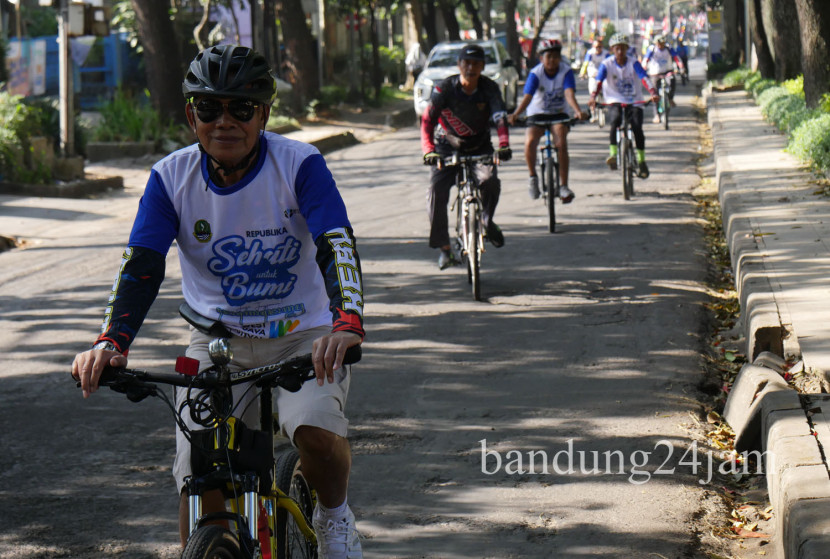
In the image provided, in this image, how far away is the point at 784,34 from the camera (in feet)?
78.7

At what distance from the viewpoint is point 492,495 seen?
16.4ft

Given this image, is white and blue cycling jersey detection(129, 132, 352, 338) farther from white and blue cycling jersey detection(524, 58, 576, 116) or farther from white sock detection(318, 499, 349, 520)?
white and blue cycling jersey detection(524, 58, 576, 116)

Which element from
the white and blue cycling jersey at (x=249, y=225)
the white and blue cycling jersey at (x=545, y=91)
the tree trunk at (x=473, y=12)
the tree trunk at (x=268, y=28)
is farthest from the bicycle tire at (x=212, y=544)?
the tree trunk at (x=473, y=12)

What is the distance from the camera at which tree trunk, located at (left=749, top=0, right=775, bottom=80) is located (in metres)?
29.6

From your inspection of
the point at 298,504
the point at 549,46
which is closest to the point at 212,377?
the point at 298,504

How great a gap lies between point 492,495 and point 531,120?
814 cm

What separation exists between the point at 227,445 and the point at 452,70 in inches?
980

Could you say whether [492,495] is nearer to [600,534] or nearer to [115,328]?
[600,534]

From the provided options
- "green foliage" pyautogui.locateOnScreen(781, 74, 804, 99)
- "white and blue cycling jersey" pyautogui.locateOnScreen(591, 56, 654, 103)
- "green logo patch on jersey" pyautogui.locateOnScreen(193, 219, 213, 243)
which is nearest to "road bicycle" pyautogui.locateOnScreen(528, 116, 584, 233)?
"white and blue cycling jersey" pyautogui.locateOnScreen(591, 56, 654, 103)

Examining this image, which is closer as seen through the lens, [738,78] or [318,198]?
[318,198]

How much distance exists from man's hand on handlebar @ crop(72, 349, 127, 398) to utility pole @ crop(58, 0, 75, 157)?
14616mm

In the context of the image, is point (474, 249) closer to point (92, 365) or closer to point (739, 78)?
point (92, 365)

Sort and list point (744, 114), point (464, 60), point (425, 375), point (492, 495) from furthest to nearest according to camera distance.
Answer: point (744, 114), point (464, 60), point (425, 375), point (492, 495)

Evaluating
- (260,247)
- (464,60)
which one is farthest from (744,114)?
(260,247)
